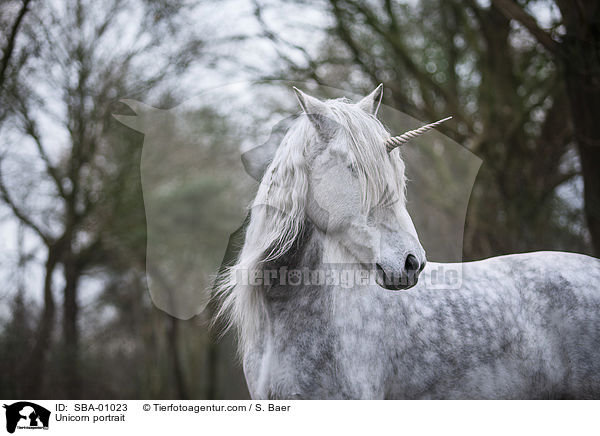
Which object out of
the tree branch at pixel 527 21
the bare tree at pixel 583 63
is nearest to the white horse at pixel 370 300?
the bare tree at pixel 583 63

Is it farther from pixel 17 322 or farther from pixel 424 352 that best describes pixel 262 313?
pixel 17 322

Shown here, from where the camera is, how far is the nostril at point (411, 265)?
1691mm

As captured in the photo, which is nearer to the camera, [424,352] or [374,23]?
[424,352]

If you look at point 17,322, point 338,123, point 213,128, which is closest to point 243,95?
point 213,128

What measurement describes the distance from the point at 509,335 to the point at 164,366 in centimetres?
800

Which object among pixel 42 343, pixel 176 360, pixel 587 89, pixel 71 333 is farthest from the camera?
pixel 176 360

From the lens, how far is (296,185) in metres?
1.86

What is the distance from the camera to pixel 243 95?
3881mm

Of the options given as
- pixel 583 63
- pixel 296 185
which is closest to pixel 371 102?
pixel 296 185

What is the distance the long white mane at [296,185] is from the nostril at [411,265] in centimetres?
25

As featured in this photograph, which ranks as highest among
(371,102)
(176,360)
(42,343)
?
(371,102)

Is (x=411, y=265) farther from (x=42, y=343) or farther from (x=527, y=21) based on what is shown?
(x=42, y=343)

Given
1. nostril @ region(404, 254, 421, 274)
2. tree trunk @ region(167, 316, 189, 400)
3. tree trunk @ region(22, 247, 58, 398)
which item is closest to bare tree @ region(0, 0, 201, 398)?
tree trunk @ region(22, 247, 58, 398)
